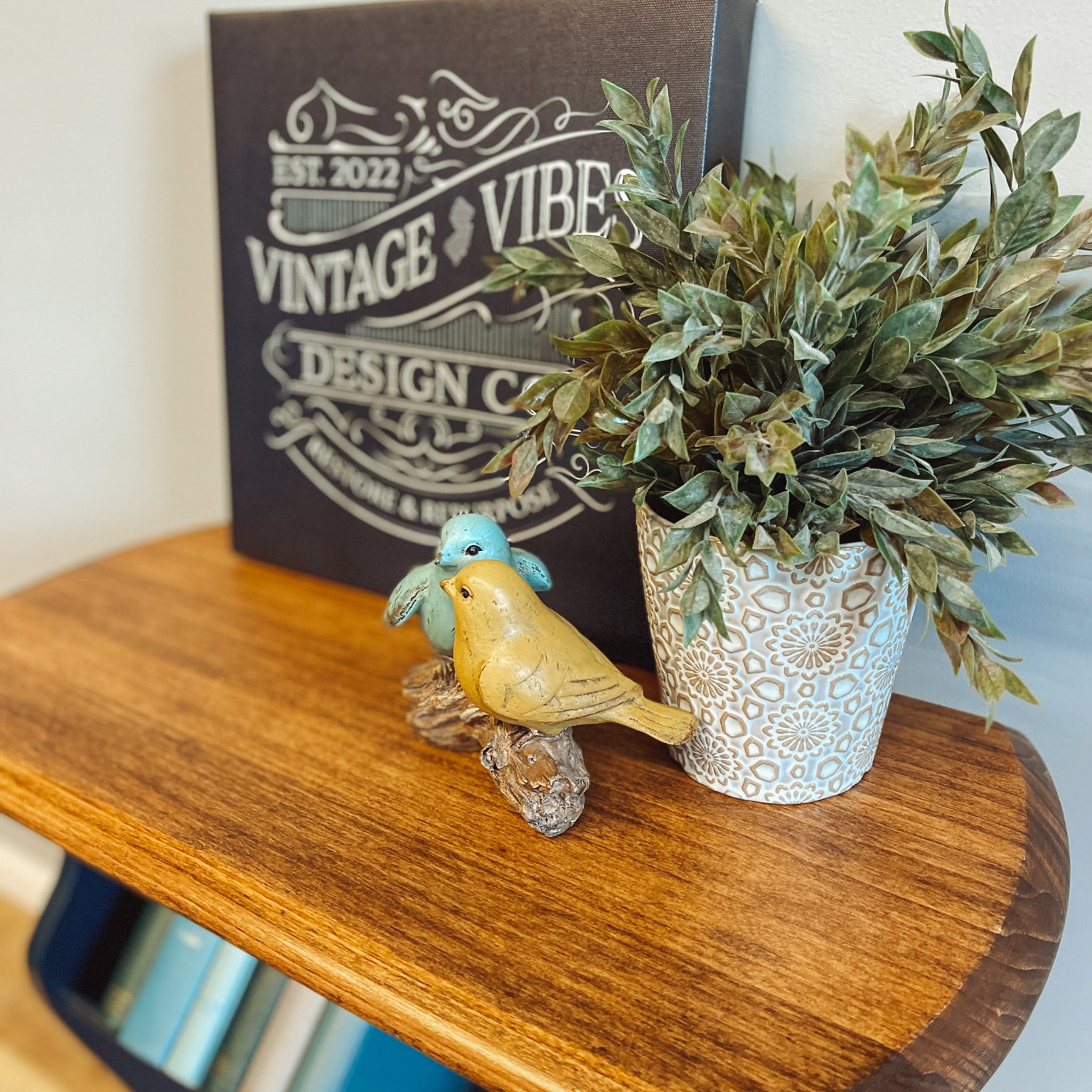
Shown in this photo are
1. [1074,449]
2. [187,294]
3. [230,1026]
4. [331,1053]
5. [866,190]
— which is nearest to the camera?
[866,190]

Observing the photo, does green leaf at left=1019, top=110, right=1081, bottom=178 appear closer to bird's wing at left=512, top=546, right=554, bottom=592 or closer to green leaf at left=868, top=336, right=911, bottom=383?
green leaf at left=868, top=336, right=911, bottom=383

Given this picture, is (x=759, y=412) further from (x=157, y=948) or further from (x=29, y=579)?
(x=29, y=579)

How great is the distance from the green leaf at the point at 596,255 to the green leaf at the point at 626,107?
0.06 metres


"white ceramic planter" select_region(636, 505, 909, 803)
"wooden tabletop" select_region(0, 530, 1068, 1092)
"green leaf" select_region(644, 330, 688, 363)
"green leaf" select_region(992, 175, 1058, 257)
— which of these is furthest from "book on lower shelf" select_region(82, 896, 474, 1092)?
"green leaf" select_region(992, 175, 1058, 257)

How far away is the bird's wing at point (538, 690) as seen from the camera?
553 millimetres

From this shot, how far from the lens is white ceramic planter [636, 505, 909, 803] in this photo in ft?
1.75

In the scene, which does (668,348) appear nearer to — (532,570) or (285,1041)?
(532,570)

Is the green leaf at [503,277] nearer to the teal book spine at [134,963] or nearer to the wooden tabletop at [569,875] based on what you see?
the wooden tabletop at [569,875]

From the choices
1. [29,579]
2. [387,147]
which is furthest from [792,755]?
[29,579]

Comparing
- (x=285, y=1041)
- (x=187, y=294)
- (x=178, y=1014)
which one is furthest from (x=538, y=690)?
(x=187, y=294)

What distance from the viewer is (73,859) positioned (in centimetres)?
95

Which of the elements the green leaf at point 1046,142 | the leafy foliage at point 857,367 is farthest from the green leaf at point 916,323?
the green leaf at point 1046,142

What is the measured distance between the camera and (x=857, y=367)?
1.62 ft

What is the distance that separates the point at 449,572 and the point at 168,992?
0.53 metres
